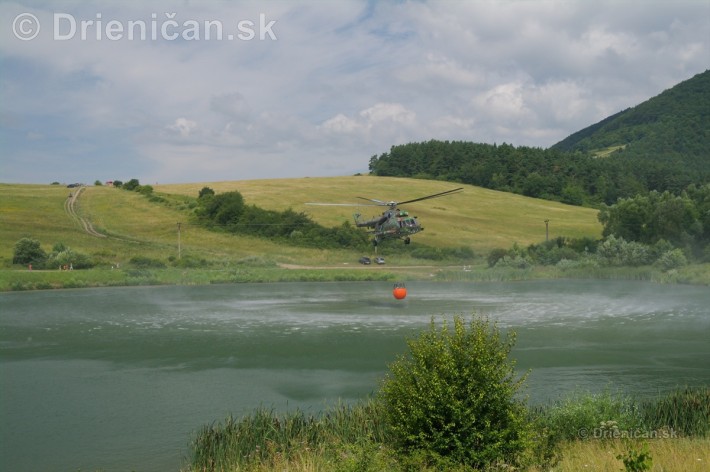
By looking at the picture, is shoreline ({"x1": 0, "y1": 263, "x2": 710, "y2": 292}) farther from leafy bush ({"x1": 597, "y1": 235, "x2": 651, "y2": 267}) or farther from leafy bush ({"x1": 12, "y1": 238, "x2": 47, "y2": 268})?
leafy bush ({"x1": 12, "y1": 238, "x2": 47, "y2": 268})

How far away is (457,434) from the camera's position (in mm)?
11758

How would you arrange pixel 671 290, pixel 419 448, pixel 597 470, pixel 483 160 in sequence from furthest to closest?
1. pixel 483 160
2. pixel 671 290
3. pixel 419 448
4. pixel 597 470

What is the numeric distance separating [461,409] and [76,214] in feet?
290

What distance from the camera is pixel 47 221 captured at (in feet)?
276

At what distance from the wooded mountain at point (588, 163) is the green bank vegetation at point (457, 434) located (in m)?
104

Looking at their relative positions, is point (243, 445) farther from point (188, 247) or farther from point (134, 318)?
point (188, 247)

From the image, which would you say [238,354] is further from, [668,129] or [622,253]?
[668,129]

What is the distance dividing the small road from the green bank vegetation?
70918 millimetres

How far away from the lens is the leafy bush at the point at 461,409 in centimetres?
1170

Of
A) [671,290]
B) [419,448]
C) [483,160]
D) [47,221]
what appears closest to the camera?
[419,448]

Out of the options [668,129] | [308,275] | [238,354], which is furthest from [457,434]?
[668,129]

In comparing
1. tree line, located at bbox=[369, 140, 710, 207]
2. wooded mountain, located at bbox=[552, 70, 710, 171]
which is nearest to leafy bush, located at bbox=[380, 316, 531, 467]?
tree line, located at bbox=[369, 140, 710, 207]

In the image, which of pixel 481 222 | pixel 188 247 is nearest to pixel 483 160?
pixel 481 222

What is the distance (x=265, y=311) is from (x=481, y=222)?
50.5 meters
